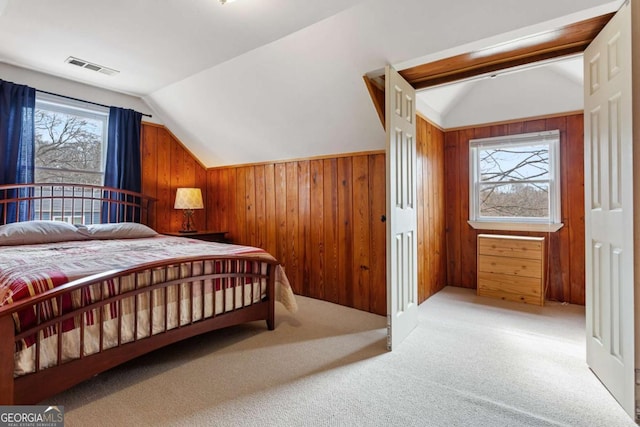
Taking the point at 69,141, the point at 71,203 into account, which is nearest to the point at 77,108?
the point at 69,141

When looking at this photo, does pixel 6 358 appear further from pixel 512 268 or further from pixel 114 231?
pixel 512 268

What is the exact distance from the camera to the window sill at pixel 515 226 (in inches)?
132

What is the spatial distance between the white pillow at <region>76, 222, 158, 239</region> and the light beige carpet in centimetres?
153

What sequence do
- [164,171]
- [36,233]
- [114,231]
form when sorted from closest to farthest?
[36,233] < [114,231] < [164,171]

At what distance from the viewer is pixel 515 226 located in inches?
140

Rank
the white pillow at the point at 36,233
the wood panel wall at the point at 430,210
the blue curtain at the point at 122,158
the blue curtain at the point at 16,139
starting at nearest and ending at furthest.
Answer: the white pillow at the point at 36,233 < the blue curtain at the point at 16,139 < the wood panel wall at the point at 430,210 < the blue curtain at the point at 122,158

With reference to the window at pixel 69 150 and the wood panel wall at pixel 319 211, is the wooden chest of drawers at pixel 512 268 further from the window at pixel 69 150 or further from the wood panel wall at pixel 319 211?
the window at pixel 69 150

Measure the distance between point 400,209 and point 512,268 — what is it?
1.92 metres

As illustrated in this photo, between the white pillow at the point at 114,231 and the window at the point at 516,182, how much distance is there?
12.7ft

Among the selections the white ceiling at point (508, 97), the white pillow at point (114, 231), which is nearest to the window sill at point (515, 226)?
the white ceiling at point (508, 97)

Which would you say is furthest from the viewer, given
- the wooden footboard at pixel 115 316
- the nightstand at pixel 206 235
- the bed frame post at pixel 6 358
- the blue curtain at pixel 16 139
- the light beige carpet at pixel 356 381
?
the nightstand at pixel 206 235

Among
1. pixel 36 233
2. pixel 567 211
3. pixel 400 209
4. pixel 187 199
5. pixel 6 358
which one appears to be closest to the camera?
pixel 6 358

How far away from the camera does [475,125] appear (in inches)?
150

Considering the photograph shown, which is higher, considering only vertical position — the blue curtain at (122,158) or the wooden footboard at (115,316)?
the blue curtain at (122,158)
